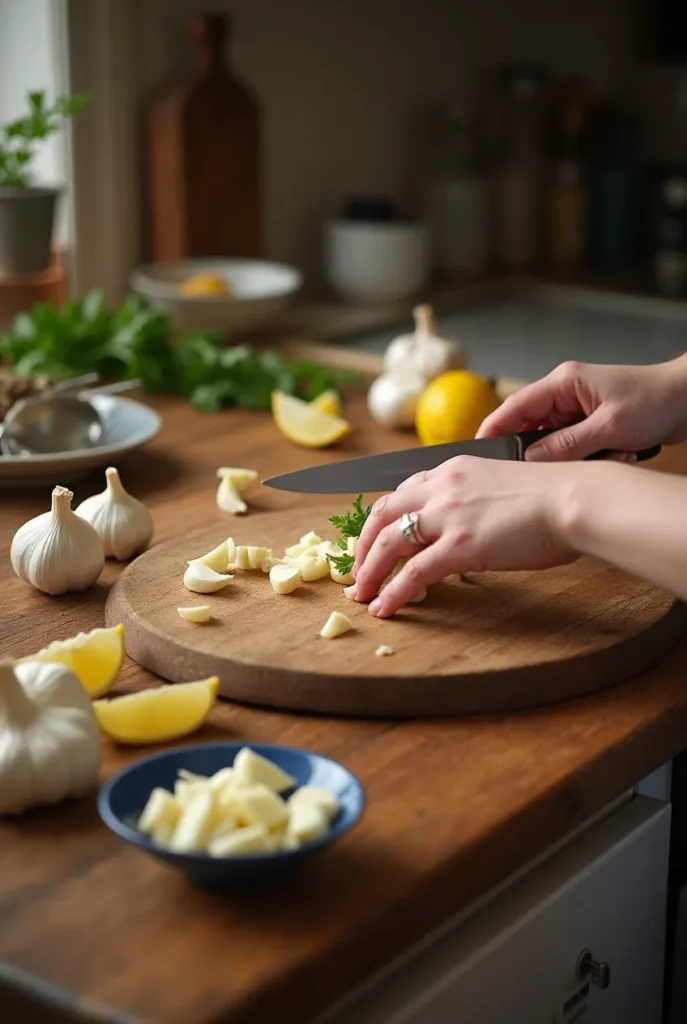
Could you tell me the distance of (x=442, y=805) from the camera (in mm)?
856

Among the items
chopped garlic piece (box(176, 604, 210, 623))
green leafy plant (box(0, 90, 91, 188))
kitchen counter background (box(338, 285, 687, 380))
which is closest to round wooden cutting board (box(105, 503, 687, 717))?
chopped garlic piece (box(176, 604, 210, 623))

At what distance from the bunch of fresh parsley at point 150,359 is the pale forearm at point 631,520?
2.69 feet

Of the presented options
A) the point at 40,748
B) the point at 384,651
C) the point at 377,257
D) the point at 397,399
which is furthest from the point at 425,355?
→ the point at 40,748

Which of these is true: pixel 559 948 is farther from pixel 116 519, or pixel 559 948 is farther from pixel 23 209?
pixel 23 209

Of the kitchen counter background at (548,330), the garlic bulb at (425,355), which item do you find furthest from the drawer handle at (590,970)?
the kitchen counter background at (548,330)

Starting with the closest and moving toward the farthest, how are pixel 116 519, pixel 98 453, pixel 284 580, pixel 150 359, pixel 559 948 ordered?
pixel 559 948
pixel 284 580
pixel 116 519
pixel 98 453
pixel 150 359

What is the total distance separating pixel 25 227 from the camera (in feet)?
6.11

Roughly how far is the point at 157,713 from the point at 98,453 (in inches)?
20.7

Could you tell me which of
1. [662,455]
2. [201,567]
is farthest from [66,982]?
[662,455]

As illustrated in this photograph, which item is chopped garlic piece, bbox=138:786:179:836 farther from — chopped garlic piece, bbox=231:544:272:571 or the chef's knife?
the chef's knife

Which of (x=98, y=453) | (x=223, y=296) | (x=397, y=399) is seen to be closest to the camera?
(x=98, y=453)

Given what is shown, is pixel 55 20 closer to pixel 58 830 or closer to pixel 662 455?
pixel 662 455

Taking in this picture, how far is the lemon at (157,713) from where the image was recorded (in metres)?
0.92

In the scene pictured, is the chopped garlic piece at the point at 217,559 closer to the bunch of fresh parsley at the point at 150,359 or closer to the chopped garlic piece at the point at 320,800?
the chopped garlic piece at the point at 320,800
